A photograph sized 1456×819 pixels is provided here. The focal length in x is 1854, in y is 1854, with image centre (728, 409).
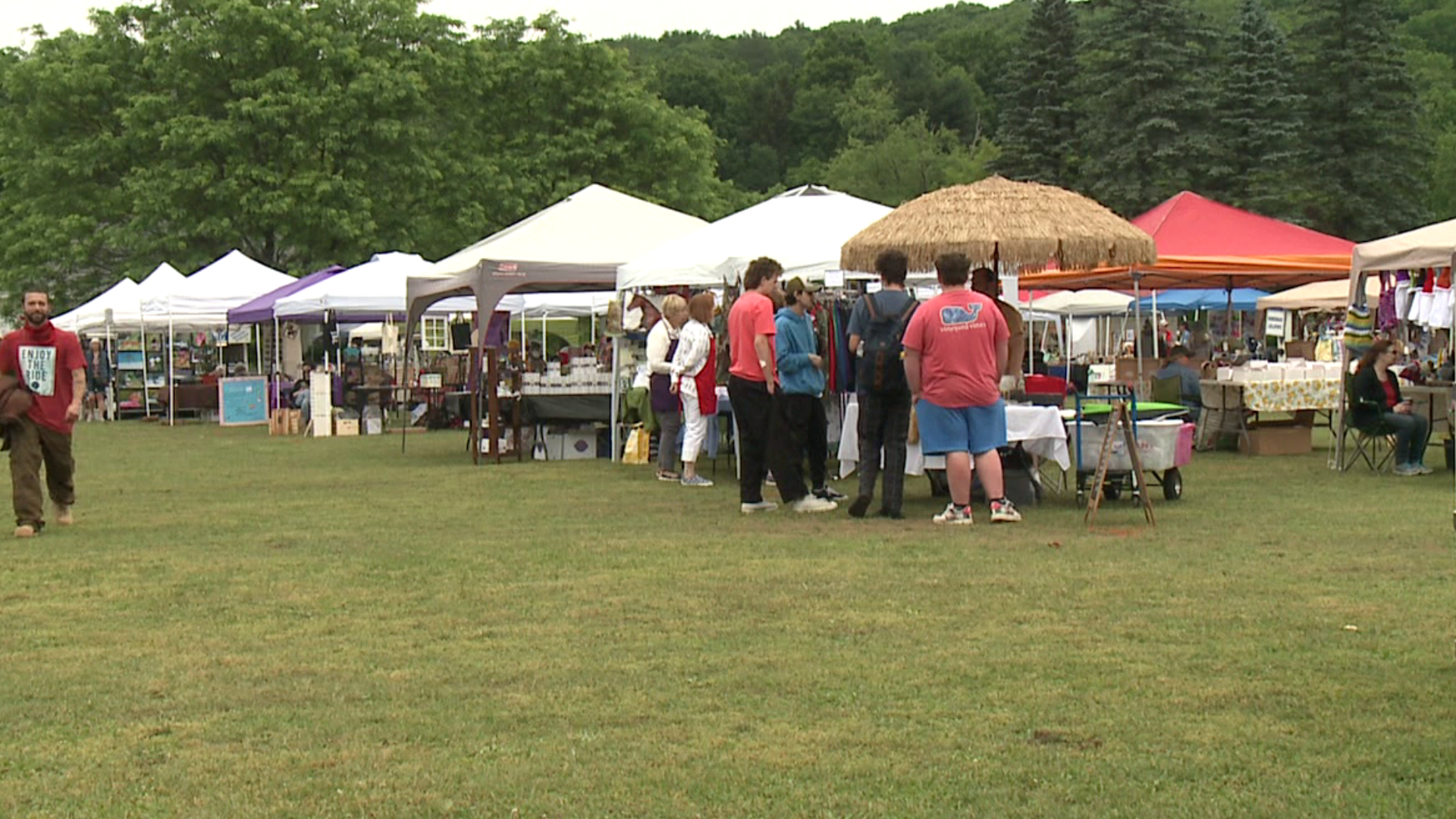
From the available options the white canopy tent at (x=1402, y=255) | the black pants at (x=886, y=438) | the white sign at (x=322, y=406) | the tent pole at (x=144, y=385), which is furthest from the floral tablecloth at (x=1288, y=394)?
the tent pole at (x=144, y=385)

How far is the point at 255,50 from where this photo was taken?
45.2 metres

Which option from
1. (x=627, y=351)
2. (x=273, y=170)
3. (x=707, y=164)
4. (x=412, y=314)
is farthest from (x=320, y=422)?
(x=707, y=164)

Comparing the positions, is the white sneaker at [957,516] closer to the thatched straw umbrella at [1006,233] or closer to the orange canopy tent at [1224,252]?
the thatched straw umbrella at [1006,233]

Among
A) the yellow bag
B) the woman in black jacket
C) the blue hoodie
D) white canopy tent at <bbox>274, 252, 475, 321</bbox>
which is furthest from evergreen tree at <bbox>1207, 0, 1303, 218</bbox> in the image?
the blue hoodie

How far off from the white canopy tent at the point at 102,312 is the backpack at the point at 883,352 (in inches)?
941

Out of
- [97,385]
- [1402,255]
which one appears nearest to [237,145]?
[97,385]

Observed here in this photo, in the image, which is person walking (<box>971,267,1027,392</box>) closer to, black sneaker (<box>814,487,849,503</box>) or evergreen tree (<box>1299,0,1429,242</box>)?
black sneaker (<box>814,487,849,503</box>)

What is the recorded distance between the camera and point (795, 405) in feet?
41.0

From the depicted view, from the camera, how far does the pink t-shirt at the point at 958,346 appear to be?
11.1 metres

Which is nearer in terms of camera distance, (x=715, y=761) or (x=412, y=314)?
(x=715, y=761)

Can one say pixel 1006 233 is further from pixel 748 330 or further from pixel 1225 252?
pixel 1225 252

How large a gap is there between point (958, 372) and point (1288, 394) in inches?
328

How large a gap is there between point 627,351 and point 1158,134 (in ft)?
148

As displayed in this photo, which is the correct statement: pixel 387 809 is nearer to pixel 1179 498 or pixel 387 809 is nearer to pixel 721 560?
pixel 721 560
